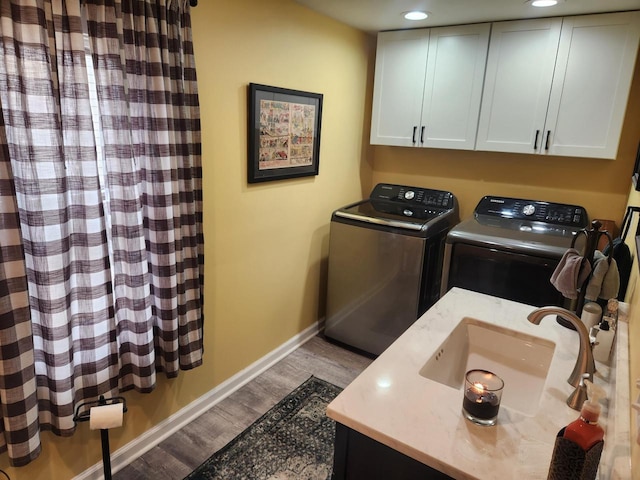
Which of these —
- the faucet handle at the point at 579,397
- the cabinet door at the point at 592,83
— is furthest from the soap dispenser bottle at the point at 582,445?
the cabinet door at the point at 592,83

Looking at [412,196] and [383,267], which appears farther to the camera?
[412,196]

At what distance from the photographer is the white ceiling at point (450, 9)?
2.20 m

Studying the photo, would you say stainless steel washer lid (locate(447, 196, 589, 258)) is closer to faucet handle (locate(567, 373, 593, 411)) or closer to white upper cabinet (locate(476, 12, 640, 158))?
white upper cabinet (locate(476, 12, 640, 158))

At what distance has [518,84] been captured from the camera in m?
2.57

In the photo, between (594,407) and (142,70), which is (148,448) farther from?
(594,407)

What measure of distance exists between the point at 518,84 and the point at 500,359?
179 centimetres

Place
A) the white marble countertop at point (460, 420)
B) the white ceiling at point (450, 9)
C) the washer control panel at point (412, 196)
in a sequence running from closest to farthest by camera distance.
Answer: the white marble countertop at point (460, 420), the white ceiling at point (450, 9), the washer control panel at point (412, 196)

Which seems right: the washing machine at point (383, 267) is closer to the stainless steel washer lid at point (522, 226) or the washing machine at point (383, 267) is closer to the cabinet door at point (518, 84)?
the stainless steel washer lid at point (522, 226)

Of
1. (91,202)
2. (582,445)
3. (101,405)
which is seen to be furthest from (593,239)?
(101,405)

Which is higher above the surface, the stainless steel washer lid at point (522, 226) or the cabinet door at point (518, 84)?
the cabinet door at point (518, 84)

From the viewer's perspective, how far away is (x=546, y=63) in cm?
247

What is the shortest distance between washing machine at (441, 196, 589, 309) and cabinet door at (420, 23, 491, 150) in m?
0.60

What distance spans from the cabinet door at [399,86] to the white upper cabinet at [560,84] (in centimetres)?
45

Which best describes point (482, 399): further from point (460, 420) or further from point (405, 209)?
point (405, 209)
